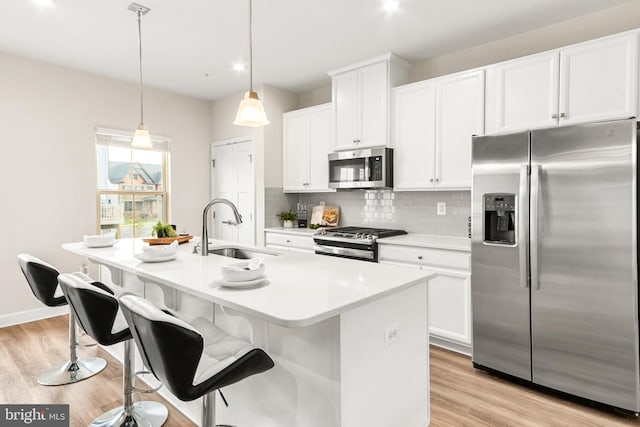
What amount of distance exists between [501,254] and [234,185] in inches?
143

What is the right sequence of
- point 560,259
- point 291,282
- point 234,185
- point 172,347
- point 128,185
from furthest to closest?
point 234,185
point 128,185
point 560,259
point 291,282
point 172,347

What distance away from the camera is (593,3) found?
273 cm

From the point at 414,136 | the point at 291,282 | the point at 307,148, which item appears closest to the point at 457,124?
the point at 414,136

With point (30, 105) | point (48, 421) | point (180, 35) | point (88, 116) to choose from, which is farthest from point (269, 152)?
point (48, 421)

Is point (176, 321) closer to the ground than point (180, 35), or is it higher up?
closer to the ground

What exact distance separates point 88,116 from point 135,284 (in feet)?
8.72

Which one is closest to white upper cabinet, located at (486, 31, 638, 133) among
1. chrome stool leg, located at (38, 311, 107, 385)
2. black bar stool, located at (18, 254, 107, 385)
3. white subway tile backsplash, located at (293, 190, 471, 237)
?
white subway tile backsplash, located at (293, 190, 471, 237)

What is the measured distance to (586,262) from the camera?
226 centimetres

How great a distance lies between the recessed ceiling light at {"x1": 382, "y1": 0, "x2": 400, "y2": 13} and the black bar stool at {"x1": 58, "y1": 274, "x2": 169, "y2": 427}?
2.64 metres

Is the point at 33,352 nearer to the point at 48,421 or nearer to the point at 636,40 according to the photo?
the point at 48,421

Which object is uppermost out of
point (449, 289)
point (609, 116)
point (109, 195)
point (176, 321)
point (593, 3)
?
point (593, 3)

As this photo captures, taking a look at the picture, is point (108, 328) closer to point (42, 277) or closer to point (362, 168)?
point (42, 277)

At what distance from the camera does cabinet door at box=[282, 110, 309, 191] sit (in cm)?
458

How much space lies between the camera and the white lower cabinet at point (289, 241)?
4110 millimetres
